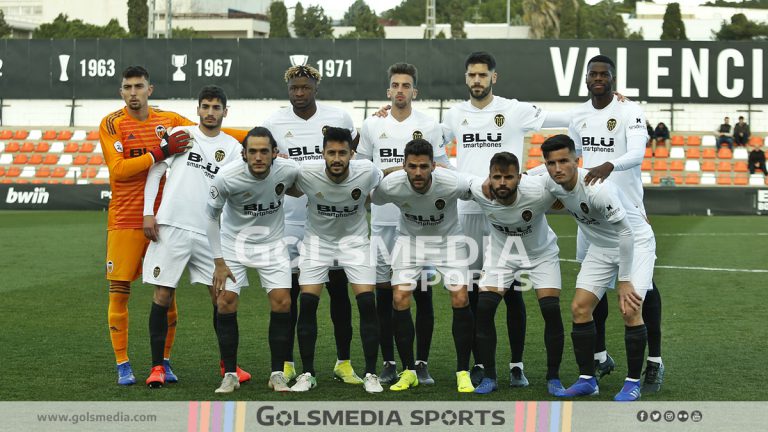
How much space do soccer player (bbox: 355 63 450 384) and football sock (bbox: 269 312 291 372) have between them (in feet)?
2.59

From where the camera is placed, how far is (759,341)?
9523mm

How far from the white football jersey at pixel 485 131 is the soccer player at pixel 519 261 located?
0.68m

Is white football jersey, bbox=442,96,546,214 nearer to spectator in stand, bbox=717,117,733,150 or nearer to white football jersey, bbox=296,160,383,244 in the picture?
white football jersey, bbox=296,160,383,244

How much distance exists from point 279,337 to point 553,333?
1945mm

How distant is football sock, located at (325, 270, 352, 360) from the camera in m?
8.01

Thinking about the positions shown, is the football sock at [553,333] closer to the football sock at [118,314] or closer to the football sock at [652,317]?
the football sock at [652,317]

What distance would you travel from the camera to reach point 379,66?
33.0 metres

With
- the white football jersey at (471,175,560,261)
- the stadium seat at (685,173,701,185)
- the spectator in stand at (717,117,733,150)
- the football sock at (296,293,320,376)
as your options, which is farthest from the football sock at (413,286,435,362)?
the spectator in stand at (717,117,733,150)

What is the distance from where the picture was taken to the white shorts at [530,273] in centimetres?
766

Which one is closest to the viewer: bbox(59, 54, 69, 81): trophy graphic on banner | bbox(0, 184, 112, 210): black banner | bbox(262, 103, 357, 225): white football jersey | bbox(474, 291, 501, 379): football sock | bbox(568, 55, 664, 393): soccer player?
bbox(474, 291, 501, 379): football sock

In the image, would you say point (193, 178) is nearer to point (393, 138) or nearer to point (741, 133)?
point (393, 138)

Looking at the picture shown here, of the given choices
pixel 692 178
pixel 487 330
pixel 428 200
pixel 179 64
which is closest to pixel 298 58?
pixel 179 64

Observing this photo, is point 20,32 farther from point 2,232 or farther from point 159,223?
point 159,223

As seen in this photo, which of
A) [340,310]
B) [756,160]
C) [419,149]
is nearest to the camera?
[419,149]
